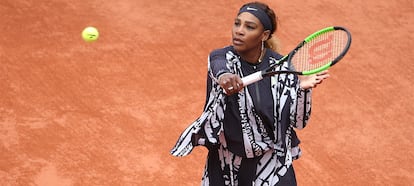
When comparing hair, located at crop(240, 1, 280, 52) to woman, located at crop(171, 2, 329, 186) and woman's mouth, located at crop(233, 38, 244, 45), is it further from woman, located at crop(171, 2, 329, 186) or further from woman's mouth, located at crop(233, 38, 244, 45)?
woman's mouth, located at crop(233, 38, 244, 45)

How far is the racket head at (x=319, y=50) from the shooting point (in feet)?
12.9

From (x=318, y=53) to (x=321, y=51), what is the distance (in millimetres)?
26

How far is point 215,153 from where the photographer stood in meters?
4.13

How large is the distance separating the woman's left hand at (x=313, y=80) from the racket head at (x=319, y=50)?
0.03 meters

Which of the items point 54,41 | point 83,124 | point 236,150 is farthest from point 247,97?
point 54,41

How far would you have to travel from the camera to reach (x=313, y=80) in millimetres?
3832

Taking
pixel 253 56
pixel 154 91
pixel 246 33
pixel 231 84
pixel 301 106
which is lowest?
pixel 301 106

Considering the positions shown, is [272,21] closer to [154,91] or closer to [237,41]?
[237,41]

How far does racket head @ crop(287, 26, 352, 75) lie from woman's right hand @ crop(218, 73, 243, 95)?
1.46 feet

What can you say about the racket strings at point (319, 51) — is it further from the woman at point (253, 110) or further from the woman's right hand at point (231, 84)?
the woman's right hand at point (231, 84)

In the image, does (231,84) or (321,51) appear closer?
(231,84)

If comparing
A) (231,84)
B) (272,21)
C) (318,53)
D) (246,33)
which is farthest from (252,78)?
(318,53)

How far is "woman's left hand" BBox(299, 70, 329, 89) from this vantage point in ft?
12.5

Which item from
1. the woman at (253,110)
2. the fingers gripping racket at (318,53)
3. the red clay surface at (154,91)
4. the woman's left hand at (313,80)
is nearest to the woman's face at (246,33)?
the woman at (253,110)
